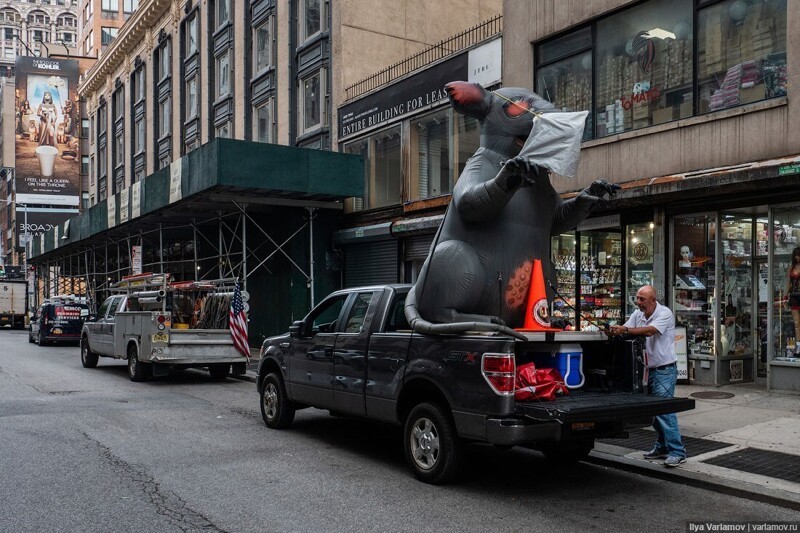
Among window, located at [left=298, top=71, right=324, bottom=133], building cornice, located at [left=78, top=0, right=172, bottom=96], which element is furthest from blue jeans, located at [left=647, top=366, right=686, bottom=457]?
building cornice, located at [left=78, top=0, right=172, bottom=96]

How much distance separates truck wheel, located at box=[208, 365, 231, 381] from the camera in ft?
50.5

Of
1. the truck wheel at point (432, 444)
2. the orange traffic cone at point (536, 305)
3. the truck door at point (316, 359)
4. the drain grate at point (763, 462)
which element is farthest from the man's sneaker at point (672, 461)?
the truck door at point (316, 359)

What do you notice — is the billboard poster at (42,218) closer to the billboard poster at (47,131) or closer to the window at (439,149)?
the billboard poster at (47,131)

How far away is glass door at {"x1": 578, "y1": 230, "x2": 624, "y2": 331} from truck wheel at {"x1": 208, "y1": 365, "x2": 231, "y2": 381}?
24.4 feet

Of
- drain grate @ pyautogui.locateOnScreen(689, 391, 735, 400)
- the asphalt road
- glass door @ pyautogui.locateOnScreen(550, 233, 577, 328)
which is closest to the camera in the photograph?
the asphalt road

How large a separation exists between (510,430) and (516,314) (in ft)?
5.10

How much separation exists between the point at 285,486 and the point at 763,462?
15.4 ft

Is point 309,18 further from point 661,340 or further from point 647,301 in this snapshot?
point 661,340

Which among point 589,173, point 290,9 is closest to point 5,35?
point 290,9

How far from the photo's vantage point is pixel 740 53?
11.3 meters

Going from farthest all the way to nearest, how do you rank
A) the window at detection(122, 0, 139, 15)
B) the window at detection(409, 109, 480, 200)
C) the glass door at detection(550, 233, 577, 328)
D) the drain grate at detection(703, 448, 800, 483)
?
the window at detection(122, 0, 139, 15)
the window at detection(409, 109, 480, 200)
the glass door at detection(550, 233, 577, 328)
the drain grate at detection(703, 448, 800, 483)

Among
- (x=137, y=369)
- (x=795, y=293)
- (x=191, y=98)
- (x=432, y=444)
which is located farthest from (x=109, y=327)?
(x=191, y=98)

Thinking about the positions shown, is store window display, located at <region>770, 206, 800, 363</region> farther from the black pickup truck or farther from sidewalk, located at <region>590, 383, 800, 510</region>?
the black pickup truck

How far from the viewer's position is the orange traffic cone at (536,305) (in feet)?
23.2
